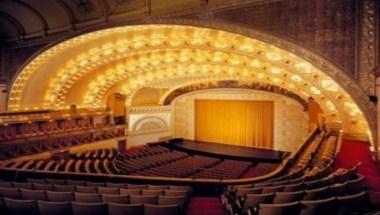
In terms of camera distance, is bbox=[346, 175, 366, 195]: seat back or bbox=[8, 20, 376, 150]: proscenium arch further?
bbox=[8, 20, 376, 150]: proscenium arch

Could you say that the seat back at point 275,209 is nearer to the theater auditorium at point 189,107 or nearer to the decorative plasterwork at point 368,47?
the theater auditorium at point 189,107

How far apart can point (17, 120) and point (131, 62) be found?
230 inches

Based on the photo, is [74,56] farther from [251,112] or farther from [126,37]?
[251,112]

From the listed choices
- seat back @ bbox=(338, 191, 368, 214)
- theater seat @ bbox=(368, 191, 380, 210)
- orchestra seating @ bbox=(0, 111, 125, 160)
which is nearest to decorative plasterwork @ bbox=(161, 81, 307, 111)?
orchestra seating @ bbox=(0, 111, 125, 160)

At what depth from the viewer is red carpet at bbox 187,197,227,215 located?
4176 millimetres

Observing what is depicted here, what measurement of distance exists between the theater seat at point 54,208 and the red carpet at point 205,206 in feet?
5.33

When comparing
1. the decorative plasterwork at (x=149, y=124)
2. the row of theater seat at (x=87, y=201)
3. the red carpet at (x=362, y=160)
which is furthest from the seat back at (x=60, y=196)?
the decorative plasterwork at (x=149, y=124)

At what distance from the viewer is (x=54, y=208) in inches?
134

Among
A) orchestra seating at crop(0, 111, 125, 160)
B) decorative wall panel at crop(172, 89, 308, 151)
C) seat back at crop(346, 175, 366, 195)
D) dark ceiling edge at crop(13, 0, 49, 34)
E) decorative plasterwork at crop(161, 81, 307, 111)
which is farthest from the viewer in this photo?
decorative plasterwork at crop(161, 81, 307, 111)

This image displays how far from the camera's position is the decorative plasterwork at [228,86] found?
54.7ft

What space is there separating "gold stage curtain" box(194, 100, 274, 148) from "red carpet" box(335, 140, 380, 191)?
605 cm

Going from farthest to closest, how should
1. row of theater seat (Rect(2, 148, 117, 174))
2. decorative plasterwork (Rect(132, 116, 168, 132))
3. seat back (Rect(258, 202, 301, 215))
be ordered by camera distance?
decorative plasterwork (Rect(132, 116, 168, 132))
row of theater seat (Rect(2, 148, 117, 174))
seat back (Rect(258, 202, 301, 215))

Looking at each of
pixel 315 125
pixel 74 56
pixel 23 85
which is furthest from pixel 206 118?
pixel 23 85

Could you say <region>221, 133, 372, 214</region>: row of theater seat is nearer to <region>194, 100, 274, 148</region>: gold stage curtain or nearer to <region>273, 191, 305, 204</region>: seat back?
<region>273, 191, 305, 204</region>: seat back
